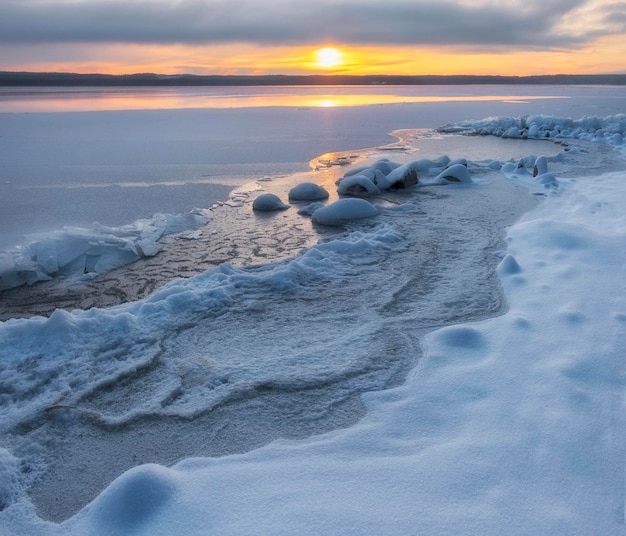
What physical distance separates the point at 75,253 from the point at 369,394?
2628 millimetres

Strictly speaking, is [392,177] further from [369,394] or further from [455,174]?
[369,394]

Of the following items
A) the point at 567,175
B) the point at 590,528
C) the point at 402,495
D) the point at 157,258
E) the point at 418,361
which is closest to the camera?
the point at 590,528

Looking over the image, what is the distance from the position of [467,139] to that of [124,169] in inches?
282

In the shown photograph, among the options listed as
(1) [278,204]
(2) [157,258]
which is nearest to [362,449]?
(2) [157,258]

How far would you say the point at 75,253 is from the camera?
3.83 m

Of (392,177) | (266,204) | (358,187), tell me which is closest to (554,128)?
(392,177)

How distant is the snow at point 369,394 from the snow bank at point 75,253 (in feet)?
0.27

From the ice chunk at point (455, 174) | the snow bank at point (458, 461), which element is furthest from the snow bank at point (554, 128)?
the snow bank at point (458, 461)

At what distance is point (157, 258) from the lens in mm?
3951

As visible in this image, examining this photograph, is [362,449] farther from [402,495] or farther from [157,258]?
[157,258]

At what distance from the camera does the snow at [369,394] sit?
4.94 ft

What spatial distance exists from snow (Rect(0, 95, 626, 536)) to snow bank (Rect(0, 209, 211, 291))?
0.08 m

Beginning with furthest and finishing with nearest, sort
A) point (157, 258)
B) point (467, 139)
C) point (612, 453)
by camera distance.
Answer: point (467, 139)
point (157, 258)
point (612, 453)

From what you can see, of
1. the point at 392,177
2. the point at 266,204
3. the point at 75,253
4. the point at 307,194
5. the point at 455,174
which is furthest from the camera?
the point at 455,174
